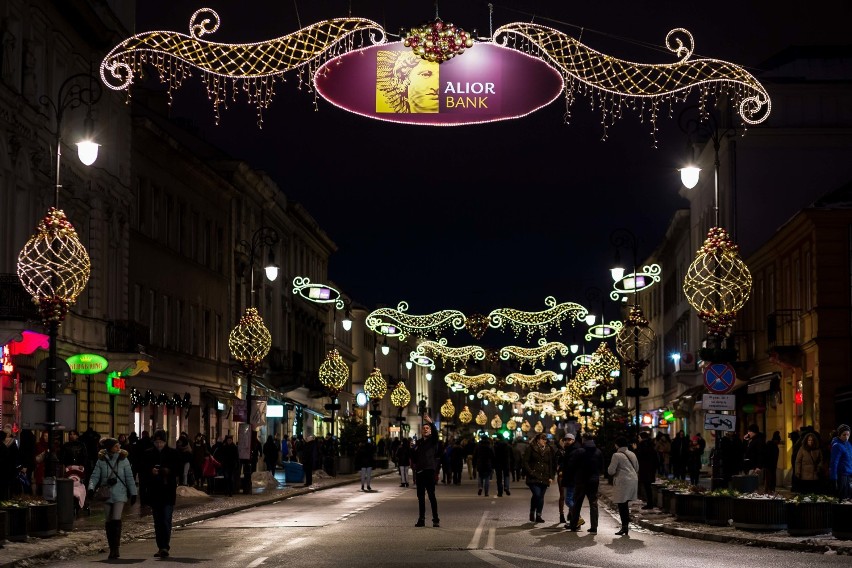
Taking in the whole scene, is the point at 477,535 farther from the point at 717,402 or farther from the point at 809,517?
the point at 717,402

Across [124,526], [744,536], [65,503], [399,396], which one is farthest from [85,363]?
[399,396]

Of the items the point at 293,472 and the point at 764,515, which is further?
the point at 293,472

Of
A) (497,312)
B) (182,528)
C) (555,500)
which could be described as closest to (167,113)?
(497,312)

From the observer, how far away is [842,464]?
27.7 metres

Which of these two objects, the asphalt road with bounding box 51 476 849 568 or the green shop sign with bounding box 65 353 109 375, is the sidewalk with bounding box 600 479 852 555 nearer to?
the asphalt road with bounding box 51 476 849 568

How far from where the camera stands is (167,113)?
64.6 metres

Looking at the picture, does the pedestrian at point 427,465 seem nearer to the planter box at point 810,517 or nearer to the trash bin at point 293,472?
the planter box at point 810,517

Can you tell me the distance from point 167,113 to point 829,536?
4709 centimetres

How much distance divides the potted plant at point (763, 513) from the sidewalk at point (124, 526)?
963 centimetres

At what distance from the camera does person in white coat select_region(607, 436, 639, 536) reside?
961 inches

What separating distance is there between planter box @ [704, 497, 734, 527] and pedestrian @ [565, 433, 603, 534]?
192cm

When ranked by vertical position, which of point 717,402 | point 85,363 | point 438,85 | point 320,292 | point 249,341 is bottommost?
point 717,402

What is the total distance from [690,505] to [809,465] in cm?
419

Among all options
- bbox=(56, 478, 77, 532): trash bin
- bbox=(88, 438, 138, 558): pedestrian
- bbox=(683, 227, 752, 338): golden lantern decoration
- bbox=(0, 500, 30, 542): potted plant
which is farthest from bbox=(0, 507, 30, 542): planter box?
bbox=(683, 227, 752, 338): golden lantern decoration
